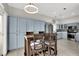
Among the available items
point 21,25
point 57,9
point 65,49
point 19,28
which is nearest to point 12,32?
point 19,28

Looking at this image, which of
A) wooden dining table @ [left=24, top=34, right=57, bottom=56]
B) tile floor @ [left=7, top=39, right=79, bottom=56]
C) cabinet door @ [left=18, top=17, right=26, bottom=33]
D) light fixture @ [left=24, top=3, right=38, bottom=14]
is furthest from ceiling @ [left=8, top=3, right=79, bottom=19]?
tile floor @ [left=7, top=39, right=79, bottom=56]

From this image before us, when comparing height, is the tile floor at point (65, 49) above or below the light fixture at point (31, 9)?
below

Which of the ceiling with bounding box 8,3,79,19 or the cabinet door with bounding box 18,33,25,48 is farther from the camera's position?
the cabinet door with bounding box 18,33,25,48

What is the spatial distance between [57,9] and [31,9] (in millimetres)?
788

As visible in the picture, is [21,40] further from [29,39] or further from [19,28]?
[19,28]

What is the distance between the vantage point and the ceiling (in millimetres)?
2229

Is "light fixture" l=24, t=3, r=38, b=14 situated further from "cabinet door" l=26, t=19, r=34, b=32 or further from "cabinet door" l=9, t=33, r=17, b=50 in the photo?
"cabinet door" l=9, t=33, r=17, b=50

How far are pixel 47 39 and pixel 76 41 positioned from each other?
90 cm

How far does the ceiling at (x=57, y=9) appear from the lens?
2229mm

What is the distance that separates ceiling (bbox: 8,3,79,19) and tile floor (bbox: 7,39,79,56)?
0.83 meters

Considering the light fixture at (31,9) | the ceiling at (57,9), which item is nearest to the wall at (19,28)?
the light fixture at (31,9)

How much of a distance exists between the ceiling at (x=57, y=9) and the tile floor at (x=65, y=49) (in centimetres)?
83

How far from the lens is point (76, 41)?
2475mm

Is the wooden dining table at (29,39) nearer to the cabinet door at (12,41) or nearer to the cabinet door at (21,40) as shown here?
the cabinet door at (21,40)
